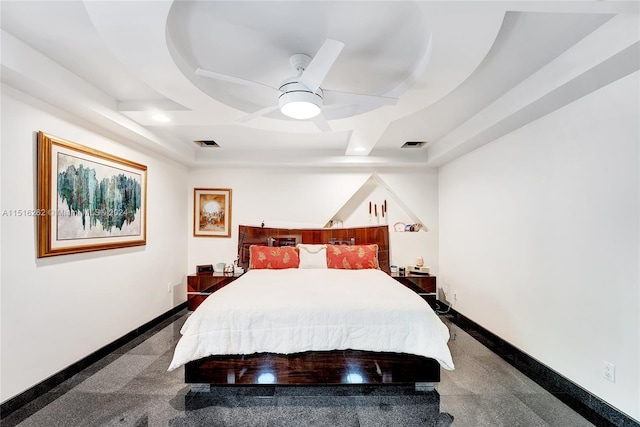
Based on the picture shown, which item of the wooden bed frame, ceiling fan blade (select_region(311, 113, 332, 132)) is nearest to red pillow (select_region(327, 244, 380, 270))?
the wooden bed frame

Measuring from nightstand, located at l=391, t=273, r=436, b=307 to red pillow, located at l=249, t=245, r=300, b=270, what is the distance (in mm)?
1476

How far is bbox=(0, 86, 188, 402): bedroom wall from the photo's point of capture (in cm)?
198

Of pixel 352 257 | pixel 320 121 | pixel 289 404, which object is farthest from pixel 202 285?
pixel 320 121

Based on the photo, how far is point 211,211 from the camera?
15.2ft

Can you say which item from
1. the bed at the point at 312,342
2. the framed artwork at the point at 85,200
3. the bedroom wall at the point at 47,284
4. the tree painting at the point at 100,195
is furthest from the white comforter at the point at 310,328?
the tree painting at the point at 100,195

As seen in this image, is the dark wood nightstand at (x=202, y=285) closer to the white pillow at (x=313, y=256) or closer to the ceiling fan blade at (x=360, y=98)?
the white pillow at (x=313, y=256)

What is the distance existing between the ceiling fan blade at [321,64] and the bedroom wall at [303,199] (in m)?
2.75

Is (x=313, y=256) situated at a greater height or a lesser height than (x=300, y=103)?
lesser

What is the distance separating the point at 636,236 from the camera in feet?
5.79

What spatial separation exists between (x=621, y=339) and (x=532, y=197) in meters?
1.20

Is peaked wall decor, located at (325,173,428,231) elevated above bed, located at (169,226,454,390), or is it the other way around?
peaked wall decor, located at (325,173,428,231)

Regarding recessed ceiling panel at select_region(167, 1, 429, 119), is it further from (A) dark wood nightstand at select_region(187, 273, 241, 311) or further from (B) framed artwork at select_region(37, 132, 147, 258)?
(A) dark wood nightstand at select_region(187, 273, 241, 311)

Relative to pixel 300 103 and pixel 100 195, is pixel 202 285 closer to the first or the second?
pixel 100 195

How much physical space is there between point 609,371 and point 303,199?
3.71 meters
